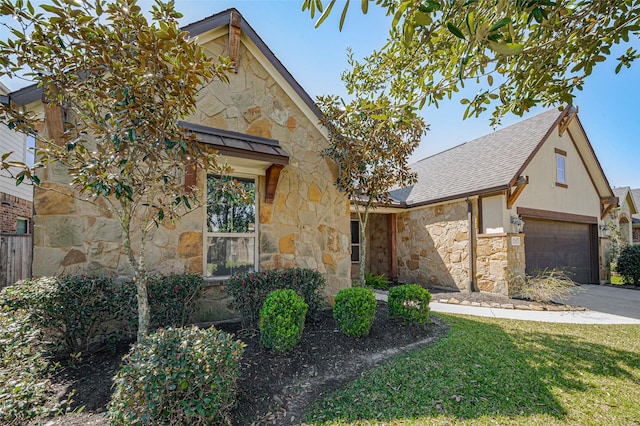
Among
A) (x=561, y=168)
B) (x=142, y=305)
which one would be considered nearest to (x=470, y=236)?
(x=561, y=168)

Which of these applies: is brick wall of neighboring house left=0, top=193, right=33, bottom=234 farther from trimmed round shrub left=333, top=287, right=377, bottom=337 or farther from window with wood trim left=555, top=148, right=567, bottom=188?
window with wood trim left=555, top=148, right=567, bottom=188

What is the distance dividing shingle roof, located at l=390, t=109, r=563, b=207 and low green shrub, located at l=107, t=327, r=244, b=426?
8.97 m

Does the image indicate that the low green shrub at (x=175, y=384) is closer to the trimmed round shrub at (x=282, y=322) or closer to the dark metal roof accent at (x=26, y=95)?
the trimmed round shrub at (x=282, y=322)

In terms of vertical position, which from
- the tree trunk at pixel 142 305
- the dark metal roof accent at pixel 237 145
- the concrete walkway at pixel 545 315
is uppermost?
the dark metal roof accent at pixel 237 145

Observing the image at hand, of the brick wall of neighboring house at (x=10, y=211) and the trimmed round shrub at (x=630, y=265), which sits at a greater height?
the brick wall of neighboring house at (x=10, y=211)

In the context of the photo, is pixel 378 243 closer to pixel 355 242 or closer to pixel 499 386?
pixel 355 242

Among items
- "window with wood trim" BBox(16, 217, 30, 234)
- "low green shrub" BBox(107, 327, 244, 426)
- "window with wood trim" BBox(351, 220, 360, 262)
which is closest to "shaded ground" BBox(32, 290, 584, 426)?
"low green shrub" BBox(107, 327, 244, 426)

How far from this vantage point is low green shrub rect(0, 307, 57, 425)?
7.09ft

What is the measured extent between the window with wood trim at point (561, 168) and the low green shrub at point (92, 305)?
12.7 m

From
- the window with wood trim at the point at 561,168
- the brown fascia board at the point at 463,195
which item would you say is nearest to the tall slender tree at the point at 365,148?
the brown fascia board at the point at 463,195

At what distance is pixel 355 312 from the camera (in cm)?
460

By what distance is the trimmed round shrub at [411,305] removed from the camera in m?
5.19

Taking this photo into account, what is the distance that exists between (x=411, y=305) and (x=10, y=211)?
40.8ft

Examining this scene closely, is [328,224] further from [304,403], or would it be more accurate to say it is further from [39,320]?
[39,320]
